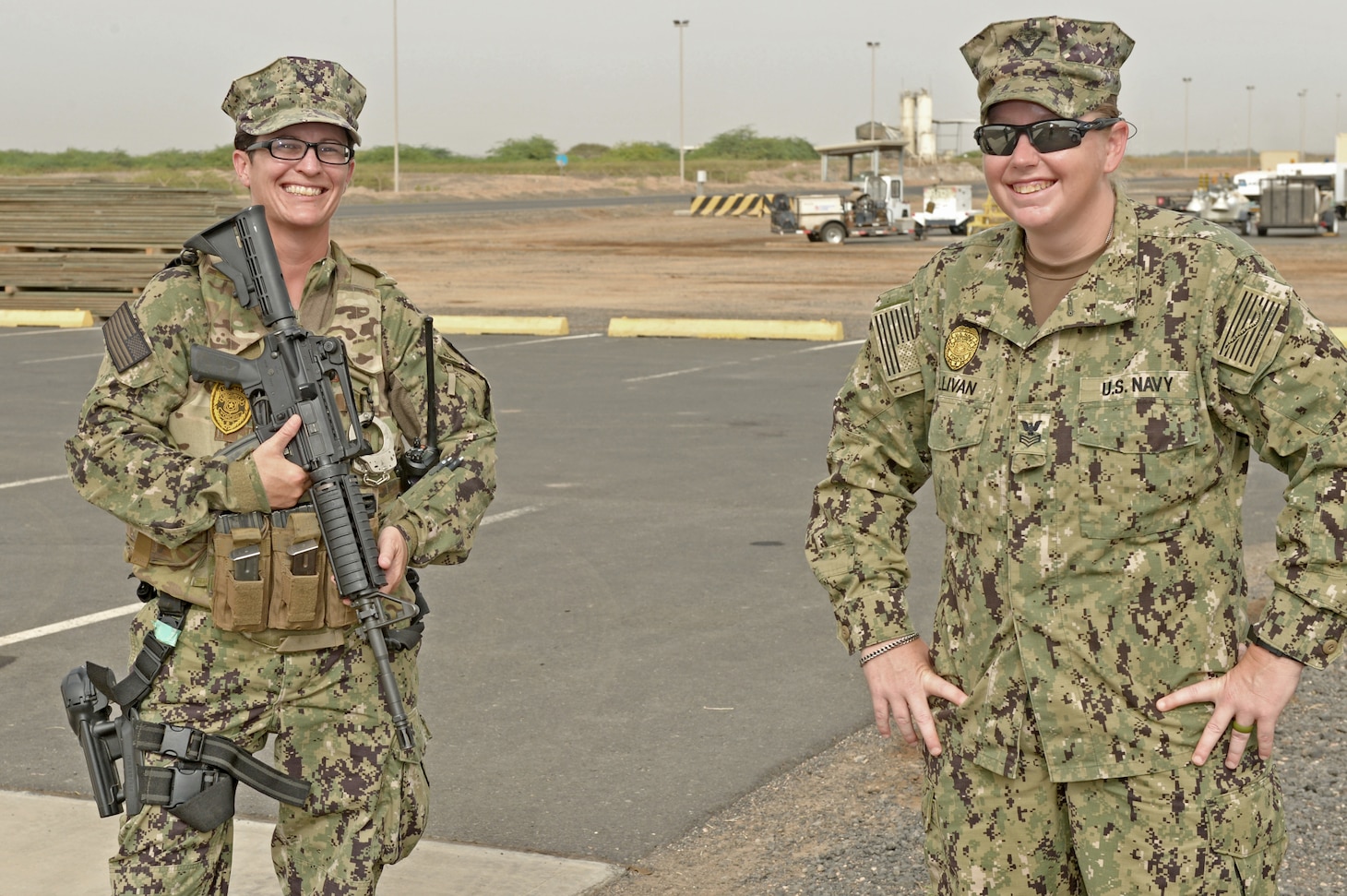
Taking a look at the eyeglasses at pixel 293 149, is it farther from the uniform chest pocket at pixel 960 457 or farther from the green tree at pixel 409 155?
the green tree at pixel 409 155

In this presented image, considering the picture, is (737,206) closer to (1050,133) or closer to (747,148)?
(1050,133)

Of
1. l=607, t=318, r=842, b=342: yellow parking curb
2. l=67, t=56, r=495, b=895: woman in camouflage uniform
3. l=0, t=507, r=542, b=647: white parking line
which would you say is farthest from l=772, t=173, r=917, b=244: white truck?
l=67, t=56, r=495, b=895: woman in camouflage uniform

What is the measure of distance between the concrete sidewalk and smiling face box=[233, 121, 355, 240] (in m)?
1.91

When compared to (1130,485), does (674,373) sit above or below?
below

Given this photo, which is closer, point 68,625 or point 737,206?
point 68,625

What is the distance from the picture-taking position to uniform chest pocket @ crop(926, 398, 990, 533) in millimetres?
2717

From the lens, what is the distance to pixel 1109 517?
2.60m

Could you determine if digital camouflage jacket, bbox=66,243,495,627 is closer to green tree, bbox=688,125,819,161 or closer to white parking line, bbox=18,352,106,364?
white parking line, bbox=18,352,106,364

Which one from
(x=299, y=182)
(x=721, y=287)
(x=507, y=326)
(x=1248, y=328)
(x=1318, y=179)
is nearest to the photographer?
(x=1248, y=328)

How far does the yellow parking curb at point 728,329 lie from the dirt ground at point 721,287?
65 centimetres

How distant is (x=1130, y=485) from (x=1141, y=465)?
0.04 m

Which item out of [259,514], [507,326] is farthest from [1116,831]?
[507,326]

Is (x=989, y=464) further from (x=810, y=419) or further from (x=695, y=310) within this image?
(x=695, y=310)

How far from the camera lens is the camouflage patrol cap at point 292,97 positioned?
3199 millimetres
